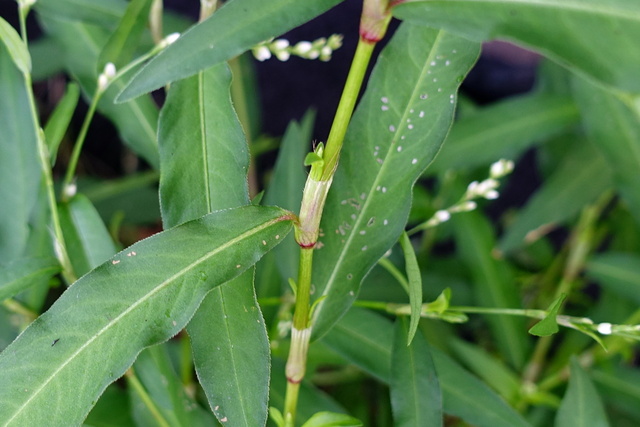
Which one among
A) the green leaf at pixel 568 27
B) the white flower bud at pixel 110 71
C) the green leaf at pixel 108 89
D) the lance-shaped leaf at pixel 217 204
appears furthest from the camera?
the green leaf at pixel 108 89

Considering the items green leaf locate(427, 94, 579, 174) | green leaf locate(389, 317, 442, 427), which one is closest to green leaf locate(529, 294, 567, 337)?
green leaf locate(389, 317, 442, 427)

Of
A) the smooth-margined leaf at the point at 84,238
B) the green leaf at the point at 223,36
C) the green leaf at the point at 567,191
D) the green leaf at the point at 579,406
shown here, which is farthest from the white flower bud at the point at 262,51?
the green leaf at the point at 567,191

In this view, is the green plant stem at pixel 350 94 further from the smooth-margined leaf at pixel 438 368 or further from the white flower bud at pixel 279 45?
the smooth-margined leaf at pixel 438 368

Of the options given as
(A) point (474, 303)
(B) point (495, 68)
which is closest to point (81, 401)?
(A) point (474, 303)

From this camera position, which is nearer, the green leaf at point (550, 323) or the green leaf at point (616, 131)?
the green leaf at point (550, 323)

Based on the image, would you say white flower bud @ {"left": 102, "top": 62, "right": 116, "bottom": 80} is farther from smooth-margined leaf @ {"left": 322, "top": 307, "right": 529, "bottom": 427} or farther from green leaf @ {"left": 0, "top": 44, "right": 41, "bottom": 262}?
smooth-margined leaf @ {"left": 322, "top": 307, "right": 529, "bottom": 427}

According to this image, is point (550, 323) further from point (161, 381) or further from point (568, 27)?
point (161, 381)
